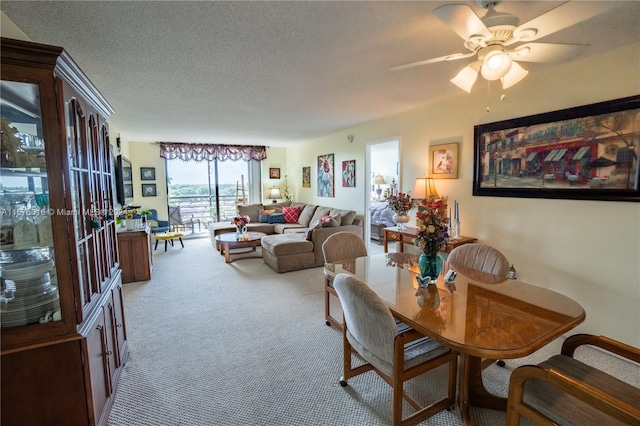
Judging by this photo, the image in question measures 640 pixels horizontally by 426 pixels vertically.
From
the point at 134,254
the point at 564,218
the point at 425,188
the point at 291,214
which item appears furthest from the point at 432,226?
the point at 291,214

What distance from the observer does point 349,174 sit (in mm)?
5676

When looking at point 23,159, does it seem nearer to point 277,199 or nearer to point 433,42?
point 433,42

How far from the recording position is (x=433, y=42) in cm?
210

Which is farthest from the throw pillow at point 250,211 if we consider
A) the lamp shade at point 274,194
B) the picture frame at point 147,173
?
the picture frame at point 147,173

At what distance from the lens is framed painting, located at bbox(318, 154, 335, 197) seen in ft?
20.6

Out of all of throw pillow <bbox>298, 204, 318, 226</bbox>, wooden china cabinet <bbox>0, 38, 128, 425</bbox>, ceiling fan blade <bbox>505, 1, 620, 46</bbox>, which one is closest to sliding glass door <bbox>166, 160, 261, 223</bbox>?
throw pillow <bbox>298, 204, 318, 226</bbox>

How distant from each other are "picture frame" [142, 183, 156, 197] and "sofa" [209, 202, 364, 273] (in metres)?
2.02

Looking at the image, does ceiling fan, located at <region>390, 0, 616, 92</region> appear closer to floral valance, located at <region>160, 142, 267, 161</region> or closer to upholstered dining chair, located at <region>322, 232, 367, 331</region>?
upholstered dining chair, located at <region>322, 232, 367, 331</region>

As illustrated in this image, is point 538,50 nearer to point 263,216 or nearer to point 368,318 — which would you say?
point 368,318

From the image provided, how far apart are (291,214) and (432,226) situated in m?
5.17

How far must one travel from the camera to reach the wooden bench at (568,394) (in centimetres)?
111

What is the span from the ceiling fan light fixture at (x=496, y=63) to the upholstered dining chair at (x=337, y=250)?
1.73m

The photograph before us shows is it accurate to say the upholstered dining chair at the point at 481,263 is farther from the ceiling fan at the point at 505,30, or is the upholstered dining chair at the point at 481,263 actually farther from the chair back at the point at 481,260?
the ceiling fan at the point at 505,30

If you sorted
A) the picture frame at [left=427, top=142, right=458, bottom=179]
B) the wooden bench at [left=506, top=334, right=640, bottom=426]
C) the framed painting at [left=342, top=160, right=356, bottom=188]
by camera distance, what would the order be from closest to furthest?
the wooden bench at [left=506, top=334, right=640, bottom=426], the picture frame at [left=427, top=142, right=458, bottom=179], the framed painting at [left=342, top=160, right=356, bottom=188]
